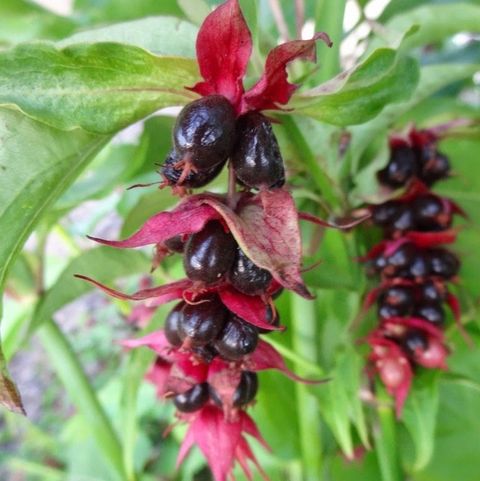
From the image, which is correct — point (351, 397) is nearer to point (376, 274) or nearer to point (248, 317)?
point (376, 274)

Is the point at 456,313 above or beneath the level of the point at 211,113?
beneath

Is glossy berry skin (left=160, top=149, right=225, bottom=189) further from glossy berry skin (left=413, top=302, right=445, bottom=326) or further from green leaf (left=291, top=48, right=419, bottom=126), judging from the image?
glossy berry skin (left=413, top=302, right=445, bottom=326)

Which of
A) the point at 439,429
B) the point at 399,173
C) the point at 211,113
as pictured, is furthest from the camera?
the point at 439,429

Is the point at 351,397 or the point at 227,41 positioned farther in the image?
the point at 351,397

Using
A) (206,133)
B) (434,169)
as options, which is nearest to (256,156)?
(206,133)

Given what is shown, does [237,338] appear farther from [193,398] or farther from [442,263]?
[442,263]

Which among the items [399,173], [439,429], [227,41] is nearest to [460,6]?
[399,173]
